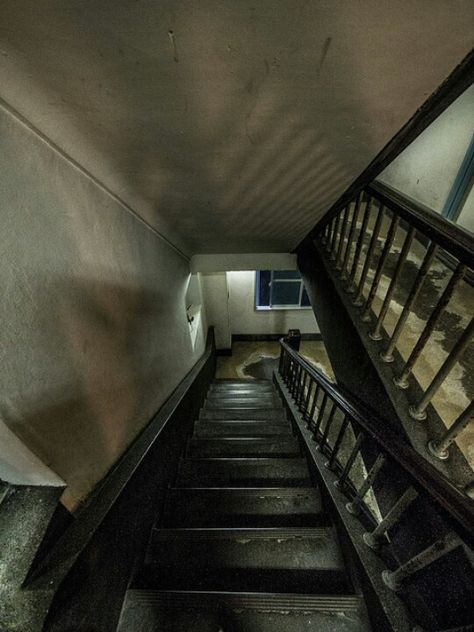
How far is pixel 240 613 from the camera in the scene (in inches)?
47.5

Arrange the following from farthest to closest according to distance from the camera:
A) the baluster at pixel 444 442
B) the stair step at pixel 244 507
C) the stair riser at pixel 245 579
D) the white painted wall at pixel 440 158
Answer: the white painted wall at pixel 440 158 → the stair step at pixel 244 507 → the stair riser at pixel 245 579 → the baluster at pixel 444 442

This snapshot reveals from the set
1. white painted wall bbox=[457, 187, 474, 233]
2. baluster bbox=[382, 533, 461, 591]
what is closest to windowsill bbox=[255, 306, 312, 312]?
white painted wall bbox=[457, 187, 474, 233]

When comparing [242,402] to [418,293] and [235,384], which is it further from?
[418,293]

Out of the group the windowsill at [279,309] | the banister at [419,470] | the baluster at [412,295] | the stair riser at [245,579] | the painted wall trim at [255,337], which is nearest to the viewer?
the banister at [419,470]

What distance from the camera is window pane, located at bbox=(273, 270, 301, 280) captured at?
605 cm

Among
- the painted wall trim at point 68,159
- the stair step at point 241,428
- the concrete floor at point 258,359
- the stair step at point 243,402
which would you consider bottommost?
the concrete floor at point 258,359

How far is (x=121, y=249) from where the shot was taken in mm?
1452

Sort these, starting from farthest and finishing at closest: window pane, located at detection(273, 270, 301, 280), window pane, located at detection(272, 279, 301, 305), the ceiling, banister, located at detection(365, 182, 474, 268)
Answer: window pane, located at detection(272, 279, 301, 305) < window pane, located at detection(273, 270, 301, 280) < banister, located at detection(365, 182, 474, 268) < the ceiling

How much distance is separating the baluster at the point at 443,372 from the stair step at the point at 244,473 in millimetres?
1275

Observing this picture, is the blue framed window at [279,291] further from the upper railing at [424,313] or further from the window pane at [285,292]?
the upper railing at [424,313]

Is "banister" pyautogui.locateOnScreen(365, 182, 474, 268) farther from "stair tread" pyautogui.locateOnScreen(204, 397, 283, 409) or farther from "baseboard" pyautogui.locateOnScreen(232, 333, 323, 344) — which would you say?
"baseboard" pyautogui.locateOnScreen(232, 333, 323, 344)

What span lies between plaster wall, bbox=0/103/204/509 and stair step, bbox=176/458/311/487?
884mm

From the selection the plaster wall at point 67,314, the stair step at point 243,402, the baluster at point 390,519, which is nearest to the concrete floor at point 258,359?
the stair step at point 243,402

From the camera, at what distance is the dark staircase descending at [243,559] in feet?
3.90
